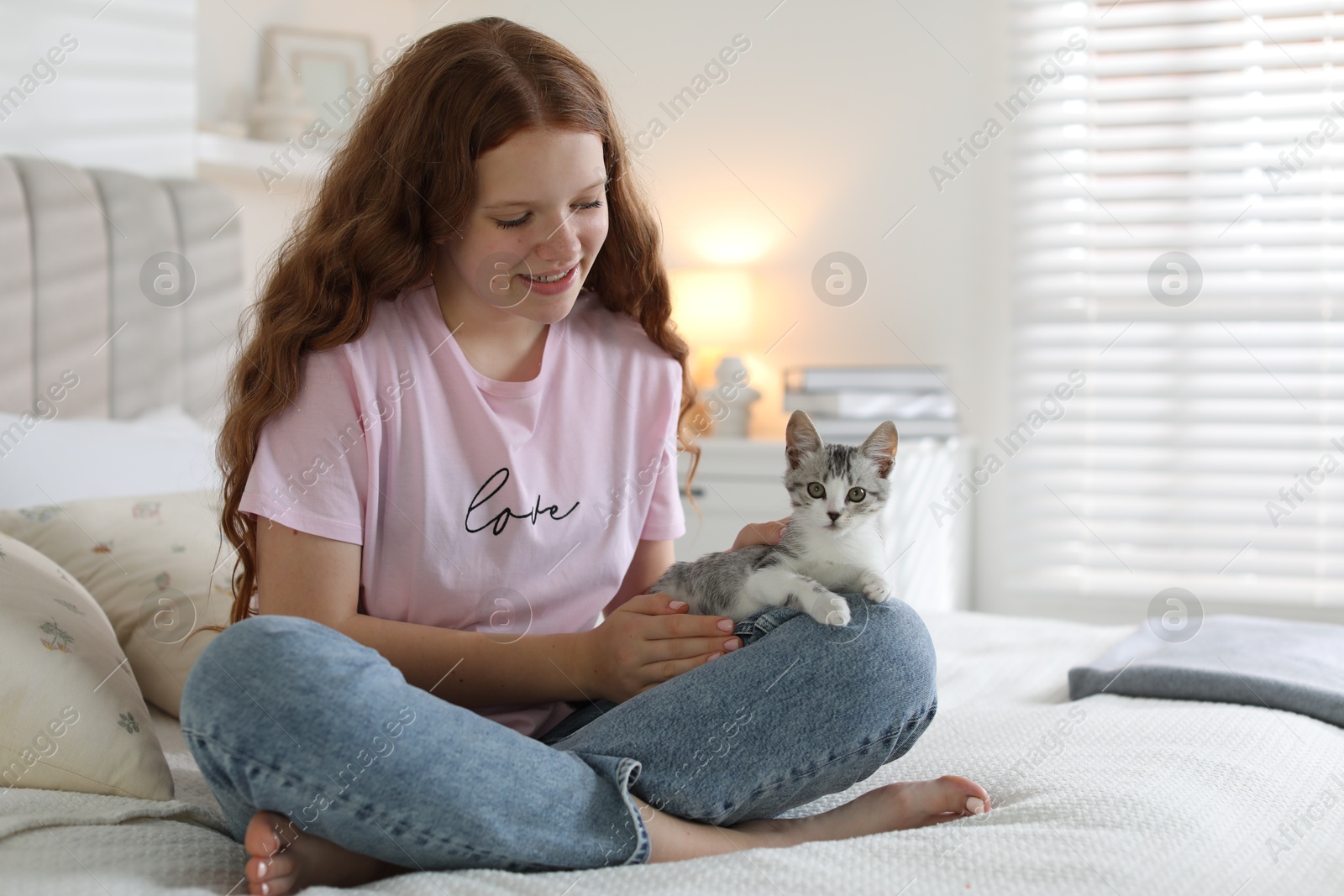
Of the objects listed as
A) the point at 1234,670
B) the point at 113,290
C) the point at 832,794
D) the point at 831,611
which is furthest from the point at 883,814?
the point at 113,290

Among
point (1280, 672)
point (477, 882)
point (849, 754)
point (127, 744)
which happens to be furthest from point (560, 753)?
point (1280, 672)

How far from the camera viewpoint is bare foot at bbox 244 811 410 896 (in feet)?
2.73

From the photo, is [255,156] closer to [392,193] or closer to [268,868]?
[392,193]

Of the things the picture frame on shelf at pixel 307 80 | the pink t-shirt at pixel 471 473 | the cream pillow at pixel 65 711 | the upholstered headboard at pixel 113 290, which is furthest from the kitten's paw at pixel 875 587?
the picture frame on shelf at pixel 307 80

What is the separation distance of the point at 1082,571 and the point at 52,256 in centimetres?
259

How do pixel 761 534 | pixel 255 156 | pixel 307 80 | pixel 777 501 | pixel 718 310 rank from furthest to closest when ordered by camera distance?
pixel 718 310, pixel 307 80, pixel 777 501, pixel 255 156, pixel 761 534

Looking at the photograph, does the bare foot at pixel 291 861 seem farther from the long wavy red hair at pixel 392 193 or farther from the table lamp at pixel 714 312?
the table lamp at pixel 714 312

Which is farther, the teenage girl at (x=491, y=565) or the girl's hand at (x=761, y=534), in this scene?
the girl's hand at (x=761, y=534)

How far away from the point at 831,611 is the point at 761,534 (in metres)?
0.22

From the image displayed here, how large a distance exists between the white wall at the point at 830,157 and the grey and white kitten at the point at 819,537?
6.91 feet

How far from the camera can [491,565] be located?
3.83 feet

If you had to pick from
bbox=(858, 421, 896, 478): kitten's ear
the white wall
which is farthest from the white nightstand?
bbox=(858, 421, 896, 478): kitten's ear

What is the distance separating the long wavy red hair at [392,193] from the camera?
1093 millimetres

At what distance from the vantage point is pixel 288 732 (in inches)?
32.0
